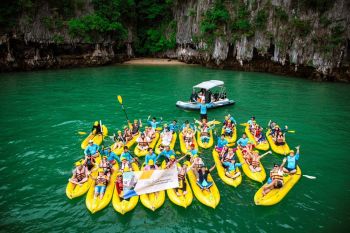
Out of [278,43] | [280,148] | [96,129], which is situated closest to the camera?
[280,148]

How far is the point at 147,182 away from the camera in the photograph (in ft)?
28.1

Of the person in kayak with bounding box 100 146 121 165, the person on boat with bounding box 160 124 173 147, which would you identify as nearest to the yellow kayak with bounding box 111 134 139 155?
the person in kayak with bounding box 100 146 121 165

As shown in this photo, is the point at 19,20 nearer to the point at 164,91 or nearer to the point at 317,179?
the point at 164,91

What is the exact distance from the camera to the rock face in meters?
29.7

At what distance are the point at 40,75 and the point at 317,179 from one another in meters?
34.1

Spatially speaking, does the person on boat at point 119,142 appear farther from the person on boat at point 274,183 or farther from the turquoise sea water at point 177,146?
the person on boat at point 274,183

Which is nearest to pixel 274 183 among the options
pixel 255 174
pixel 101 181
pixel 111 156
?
pixel 255 174

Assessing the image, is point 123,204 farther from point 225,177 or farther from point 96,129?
point 96,129

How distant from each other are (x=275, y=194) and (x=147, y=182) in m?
4.68

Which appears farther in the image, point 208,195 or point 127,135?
point 127,135

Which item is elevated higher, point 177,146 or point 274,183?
point 274,183

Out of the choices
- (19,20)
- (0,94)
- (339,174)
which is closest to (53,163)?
(339,174)

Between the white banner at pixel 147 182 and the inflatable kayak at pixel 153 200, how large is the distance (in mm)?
615

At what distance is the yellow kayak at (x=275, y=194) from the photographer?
29.9 feet
